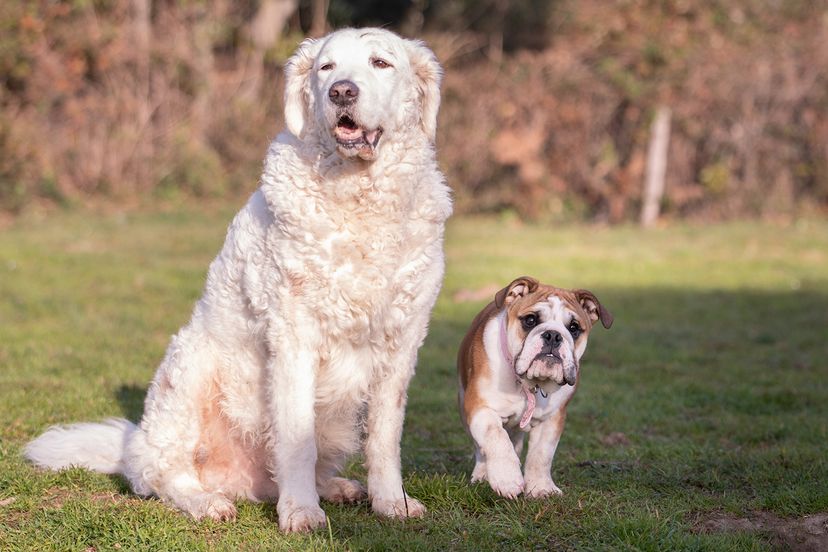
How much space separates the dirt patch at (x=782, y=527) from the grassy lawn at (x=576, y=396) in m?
→ 0.03

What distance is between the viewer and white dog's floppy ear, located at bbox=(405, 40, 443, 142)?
448cm

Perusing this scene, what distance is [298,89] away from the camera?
444 cm

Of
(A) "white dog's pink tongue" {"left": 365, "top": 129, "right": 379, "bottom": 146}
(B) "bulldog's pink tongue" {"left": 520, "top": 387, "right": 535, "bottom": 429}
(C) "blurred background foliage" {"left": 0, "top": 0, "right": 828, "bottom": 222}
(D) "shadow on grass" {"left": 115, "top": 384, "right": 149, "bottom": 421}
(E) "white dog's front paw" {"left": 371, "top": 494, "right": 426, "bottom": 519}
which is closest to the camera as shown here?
(A) "white dog's pink tongue" {"left": 365, "top": 129, "right": 379, "bottom": 146}

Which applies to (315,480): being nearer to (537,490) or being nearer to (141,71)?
(537,490)

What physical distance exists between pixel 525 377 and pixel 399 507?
75cm

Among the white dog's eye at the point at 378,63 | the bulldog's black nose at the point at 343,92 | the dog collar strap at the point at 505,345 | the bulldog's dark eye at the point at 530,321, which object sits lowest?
the dog collar strap at the point at 505,345

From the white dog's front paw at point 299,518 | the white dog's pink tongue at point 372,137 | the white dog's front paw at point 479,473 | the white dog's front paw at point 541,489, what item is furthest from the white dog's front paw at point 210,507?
the white dog's pink tongue at point 372,137

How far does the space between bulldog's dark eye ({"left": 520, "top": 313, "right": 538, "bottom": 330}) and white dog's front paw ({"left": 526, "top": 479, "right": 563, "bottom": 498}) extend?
0.66 m

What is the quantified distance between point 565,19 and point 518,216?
3.42m

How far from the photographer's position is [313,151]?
4375 millimetres

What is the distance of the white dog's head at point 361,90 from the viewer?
4.19m

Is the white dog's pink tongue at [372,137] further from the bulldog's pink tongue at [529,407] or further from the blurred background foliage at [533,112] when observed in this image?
the blurred background foliage at [533,112]

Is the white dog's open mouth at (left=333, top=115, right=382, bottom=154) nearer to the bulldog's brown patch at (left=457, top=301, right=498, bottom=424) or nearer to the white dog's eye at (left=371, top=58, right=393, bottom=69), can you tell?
the white dog's eye at (left=371, top=58, right=393, bottom=69)

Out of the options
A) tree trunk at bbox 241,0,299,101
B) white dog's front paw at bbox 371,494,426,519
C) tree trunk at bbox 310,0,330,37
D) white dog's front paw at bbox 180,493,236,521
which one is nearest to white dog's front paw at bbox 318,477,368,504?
white dog's front paw at bbox 371,494,426,519
